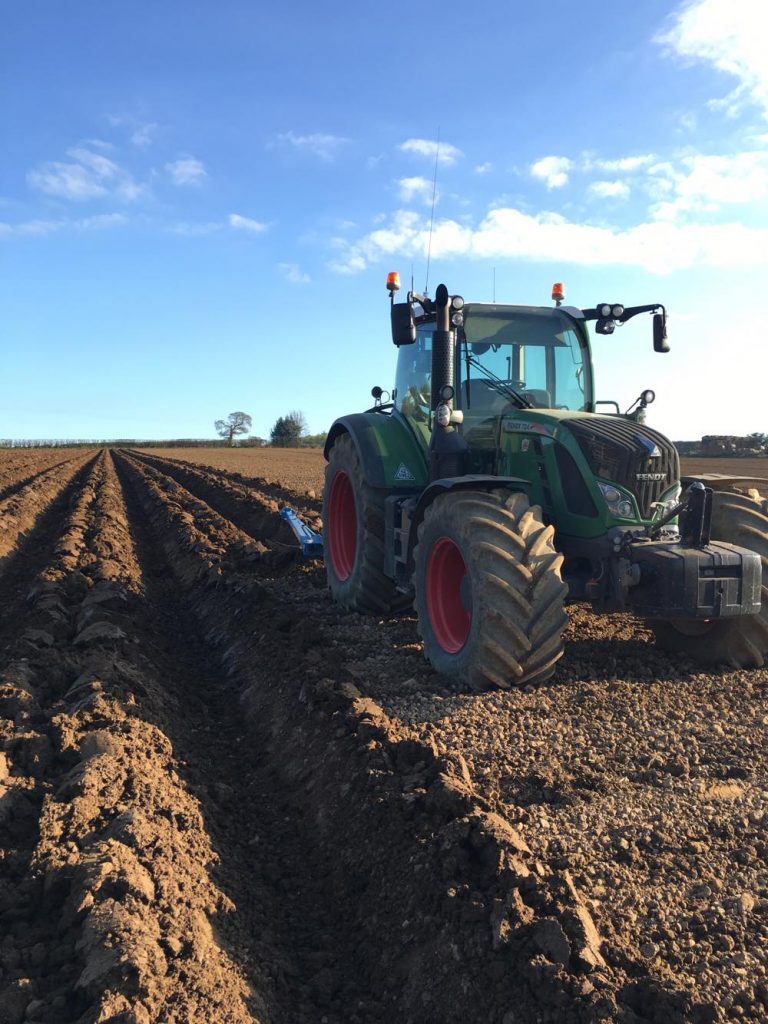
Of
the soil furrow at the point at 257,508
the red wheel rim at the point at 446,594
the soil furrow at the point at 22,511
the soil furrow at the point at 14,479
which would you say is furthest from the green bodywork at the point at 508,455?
the soil furrow at the point at 14,479

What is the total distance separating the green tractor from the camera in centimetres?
→ 475

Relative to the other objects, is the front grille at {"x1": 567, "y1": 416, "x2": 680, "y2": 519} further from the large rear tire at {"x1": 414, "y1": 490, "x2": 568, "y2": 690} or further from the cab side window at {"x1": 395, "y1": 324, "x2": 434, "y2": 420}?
the cab side window at {"x1": 395, "y1": 324, "x2": 434, "y2": 420}

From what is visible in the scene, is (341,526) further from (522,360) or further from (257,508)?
(257,508)

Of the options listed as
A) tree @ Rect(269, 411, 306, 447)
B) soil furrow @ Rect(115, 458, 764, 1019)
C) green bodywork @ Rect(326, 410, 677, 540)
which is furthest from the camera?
tree @ Rect(269, 411, 306, 447)

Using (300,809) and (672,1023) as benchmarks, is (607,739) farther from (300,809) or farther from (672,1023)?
(672,1023)

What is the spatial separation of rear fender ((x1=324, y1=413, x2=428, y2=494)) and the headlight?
1825 millimetres

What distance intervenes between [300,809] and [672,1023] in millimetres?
2113

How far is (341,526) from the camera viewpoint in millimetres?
8141

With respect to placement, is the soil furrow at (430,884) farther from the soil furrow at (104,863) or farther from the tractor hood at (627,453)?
the tractor hood at (627,453)

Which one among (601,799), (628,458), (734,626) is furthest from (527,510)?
(601,799)

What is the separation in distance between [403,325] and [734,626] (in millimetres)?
3086

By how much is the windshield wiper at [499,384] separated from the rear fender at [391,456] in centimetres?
Result: 87

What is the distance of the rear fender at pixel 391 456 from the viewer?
6645mm

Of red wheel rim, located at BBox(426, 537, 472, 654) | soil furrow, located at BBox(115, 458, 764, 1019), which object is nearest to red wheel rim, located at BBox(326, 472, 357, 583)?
soil furrow, located at BBox(115, 458, 764, 1019)
